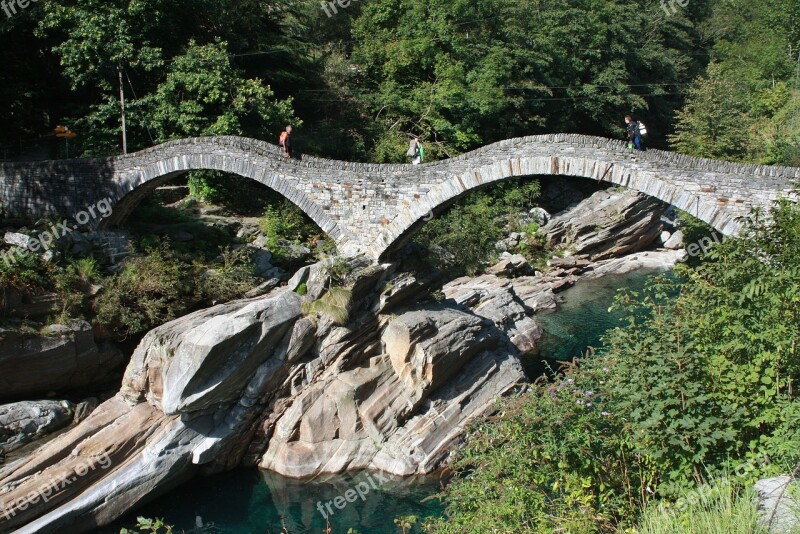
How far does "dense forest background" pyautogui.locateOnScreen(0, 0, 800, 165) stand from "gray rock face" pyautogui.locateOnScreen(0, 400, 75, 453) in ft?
37.2

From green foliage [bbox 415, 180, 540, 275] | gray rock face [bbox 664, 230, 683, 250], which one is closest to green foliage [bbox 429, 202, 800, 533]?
green foliage [bbox 415, 180, 540, 275]

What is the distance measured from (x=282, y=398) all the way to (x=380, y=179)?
235 inches

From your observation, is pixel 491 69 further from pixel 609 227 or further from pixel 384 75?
pixel 609 227

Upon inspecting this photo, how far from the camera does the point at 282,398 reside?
1530 centimetres

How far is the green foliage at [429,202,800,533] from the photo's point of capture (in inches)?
292

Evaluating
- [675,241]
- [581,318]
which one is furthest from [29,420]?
[675,241]

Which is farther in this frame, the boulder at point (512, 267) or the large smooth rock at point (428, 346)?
the boulder at point (512, 267)

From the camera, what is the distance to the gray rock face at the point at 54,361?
14812mm

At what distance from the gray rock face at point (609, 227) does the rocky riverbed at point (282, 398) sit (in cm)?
1341

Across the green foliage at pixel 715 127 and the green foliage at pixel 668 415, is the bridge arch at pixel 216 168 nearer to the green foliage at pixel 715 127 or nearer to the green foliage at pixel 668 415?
the green foliage at pixel 668 415

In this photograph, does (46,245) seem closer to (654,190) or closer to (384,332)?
(384,332)

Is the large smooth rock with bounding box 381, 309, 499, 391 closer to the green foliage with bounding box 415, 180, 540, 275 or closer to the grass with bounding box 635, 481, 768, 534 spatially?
the grass with bounding box 635, 481, 768, 534

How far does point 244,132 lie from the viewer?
2394 centimetres

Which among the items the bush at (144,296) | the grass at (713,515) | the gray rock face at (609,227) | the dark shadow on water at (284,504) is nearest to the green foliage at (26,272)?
the bush at (144,296)
